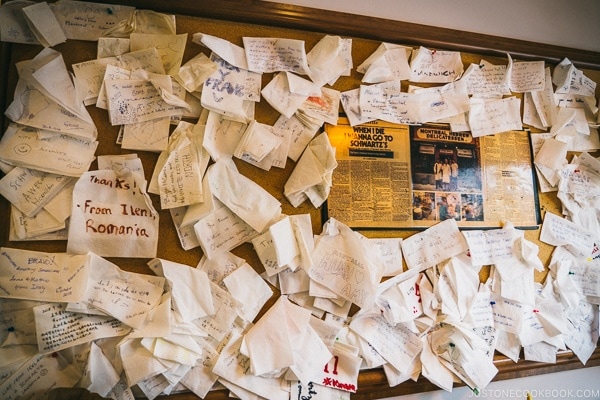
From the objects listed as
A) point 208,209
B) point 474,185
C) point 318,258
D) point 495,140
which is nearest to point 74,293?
point 208,209

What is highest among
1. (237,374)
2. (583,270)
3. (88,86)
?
(88,86)

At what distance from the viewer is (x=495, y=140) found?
1.19 m

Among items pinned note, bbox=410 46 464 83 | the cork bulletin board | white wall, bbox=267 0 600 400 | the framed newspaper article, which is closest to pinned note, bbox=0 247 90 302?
the cork bulletin board

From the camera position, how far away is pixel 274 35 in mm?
995

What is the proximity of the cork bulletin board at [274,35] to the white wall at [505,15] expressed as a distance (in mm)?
46

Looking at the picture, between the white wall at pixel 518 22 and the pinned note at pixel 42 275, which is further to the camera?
the white wall at pixel 518 22

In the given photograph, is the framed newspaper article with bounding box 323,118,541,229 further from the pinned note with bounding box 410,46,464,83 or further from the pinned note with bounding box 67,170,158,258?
the pinned note with bounding box 67,170,158,258

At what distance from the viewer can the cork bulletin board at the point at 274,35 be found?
2.82 feet

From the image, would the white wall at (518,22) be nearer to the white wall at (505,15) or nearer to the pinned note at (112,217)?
the white wall at (505,15)

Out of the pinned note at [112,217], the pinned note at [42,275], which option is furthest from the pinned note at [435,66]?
the pinned note at [42,275]

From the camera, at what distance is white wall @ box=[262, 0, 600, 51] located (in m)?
1.09

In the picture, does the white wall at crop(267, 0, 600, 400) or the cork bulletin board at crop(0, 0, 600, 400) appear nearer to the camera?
the cork bulletin board at crop(0, 0, 600, 400)

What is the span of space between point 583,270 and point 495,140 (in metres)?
0.62

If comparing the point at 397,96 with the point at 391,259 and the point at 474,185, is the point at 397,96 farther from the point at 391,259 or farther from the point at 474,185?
the point at 391,259
